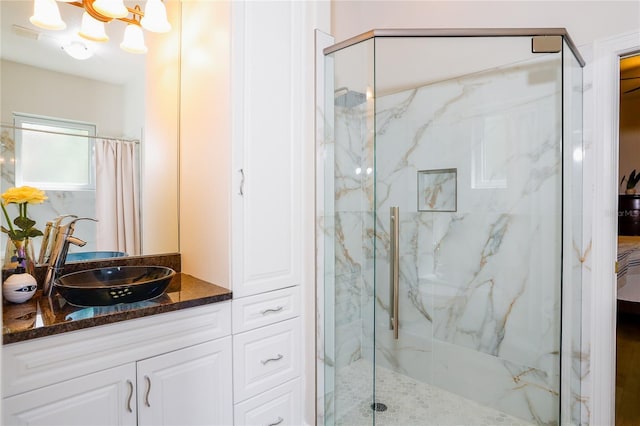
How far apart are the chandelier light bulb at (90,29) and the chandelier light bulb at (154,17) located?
8.1 inches

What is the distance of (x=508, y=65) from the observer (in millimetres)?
2037

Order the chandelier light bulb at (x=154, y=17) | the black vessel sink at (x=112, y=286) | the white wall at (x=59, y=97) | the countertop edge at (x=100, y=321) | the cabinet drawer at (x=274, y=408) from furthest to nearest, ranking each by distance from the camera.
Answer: the chandelier light bulb at (x=154, y=17), the cabinet drawer at (x=274, y=408), the white wall at (x=59, y=97), the black vessel sink at (x=112, y=286), the countertop edge at (x=100, y=321)

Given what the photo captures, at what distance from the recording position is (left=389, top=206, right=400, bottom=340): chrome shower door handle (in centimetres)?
219

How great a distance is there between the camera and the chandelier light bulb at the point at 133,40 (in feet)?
6.30

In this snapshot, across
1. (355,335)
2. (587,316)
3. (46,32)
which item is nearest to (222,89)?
(46,32)

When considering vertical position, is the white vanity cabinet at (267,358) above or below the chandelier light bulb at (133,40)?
below

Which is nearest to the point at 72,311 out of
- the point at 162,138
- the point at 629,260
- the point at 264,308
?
the point at 264,308

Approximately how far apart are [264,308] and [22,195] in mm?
1177

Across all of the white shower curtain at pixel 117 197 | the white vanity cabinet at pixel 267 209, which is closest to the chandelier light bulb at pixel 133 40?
the white shower curtain at pixel 117 197

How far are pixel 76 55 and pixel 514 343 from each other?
2841 mm

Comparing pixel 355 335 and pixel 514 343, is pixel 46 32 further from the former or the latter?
pixel 514 343

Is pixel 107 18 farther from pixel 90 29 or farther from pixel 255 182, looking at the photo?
pixel 255 182

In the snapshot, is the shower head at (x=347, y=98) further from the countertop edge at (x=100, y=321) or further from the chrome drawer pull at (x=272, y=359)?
the chrome drawer pull at (x=272, y=359)

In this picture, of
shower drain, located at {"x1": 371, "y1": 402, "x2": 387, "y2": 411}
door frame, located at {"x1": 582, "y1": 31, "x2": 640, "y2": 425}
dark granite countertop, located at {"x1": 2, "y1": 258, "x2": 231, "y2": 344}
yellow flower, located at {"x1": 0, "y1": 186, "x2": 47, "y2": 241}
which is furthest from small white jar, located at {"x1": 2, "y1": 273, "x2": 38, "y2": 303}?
door frame, located at {"x1": 582, "y1": 31, "x2": 640, "y2": 425}
